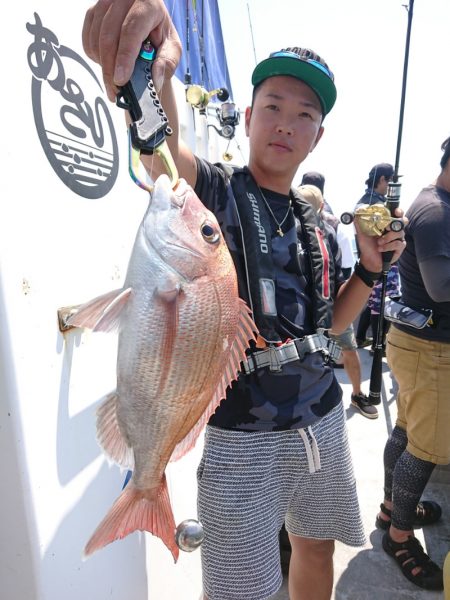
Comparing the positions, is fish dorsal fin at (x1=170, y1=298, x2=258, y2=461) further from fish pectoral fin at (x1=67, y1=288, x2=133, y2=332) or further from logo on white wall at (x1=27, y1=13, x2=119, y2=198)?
logo on white wall at (x1=27, y1=13, x2=119, y2=198)

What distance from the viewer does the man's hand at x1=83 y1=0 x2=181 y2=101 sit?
896 mm

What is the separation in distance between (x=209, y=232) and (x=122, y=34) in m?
0.47

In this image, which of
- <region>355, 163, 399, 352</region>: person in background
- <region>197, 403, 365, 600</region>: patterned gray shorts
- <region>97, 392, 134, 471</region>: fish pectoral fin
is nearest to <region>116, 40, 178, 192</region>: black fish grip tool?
<region>97, 392, 134, 471</region>: fish pectoral fin

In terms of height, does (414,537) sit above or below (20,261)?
below

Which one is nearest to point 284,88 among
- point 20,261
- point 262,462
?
point 20,261

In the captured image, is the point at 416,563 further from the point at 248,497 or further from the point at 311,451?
the point at 248,497

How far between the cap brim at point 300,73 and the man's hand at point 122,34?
0.66 meters

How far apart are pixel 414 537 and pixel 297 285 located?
182 centimetres

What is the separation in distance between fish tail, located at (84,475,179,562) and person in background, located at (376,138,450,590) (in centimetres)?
174

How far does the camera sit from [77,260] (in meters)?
1.32

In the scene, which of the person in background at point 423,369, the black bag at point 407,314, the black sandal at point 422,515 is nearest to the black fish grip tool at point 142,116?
the person in background at point 423,369

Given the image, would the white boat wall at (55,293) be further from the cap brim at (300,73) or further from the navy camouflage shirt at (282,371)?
the cap brim at (300,73)

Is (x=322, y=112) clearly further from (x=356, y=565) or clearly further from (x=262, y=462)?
(x=356, y=565)

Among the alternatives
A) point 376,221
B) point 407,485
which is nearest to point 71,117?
point 376,221
